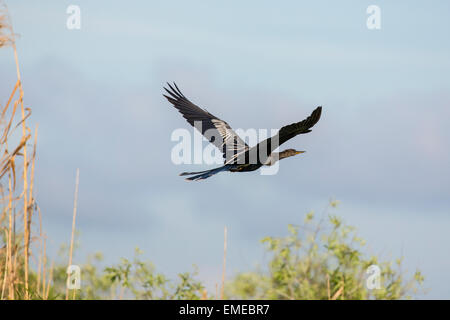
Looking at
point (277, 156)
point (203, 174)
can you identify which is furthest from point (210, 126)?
point (203, 174)

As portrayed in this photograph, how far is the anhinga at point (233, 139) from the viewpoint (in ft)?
17.2

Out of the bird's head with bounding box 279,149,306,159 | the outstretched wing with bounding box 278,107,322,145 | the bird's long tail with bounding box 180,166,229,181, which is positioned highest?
the bird's head with bounding box 279,149,306,159

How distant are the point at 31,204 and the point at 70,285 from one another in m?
0.85

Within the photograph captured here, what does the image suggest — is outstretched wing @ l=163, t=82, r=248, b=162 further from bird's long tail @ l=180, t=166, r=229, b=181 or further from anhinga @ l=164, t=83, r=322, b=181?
bird's long tail @ l=180, t=166, r=229, b=181

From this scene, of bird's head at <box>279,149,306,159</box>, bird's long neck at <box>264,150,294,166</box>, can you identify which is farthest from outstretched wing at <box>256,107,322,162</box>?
bird's head at <box>279,149,306,159</box>

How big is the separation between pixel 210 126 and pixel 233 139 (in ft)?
1.93

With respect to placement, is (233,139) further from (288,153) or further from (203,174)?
(203,174)

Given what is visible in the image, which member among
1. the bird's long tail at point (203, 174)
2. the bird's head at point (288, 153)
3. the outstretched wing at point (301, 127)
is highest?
the bird's head at point (288, 153)

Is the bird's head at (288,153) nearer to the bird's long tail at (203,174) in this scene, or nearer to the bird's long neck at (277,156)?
the bird's long neck at (277,156)

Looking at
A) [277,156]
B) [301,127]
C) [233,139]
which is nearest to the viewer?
[301,127]

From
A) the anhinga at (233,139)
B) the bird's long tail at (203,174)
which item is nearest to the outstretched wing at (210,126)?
the anhinga at (233,139)

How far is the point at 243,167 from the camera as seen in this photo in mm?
6141

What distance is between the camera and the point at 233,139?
Answer: 23.5 ft

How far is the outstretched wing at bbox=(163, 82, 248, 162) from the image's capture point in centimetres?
703
